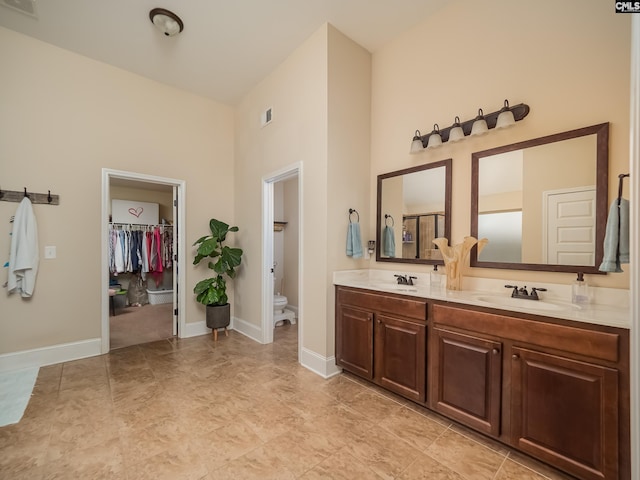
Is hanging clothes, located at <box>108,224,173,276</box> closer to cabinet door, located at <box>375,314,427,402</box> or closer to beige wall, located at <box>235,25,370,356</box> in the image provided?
beige wall, located at <box>235,25,370,356</box>

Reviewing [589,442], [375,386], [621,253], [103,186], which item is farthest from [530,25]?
[103,186]

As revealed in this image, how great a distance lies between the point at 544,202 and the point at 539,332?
3.21 ft

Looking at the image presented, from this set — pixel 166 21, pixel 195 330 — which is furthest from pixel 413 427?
pixel 166 21

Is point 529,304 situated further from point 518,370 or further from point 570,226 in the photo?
point 570,226

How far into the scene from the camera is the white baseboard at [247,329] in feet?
12.4

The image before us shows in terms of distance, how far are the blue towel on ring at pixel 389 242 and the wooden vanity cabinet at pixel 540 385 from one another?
1.01m

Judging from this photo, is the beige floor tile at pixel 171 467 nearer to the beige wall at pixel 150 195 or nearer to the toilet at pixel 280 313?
the toilet at pixel 280 313

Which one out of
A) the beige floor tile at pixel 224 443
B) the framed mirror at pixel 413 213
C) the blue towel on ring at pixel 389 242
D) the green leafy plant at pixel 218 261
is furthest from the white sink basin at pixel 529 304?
the green leafy plant at pixel 218 261

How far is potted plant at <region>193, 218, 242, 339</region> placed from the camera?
149 inches

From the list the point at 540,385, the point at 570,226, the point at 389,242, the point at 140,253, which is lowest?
the point at 540,385

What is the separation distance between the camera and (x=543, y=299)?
197cm

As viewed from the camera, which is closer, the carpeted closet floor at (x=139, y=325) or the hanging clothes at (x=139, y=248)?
the carpeted closet floor at (x=139, y=325)

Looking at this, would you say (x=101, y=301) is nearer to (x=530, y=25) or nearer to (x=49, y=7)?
(x=49, y=7)

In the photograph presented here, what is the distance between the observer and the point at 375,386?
2582mm
